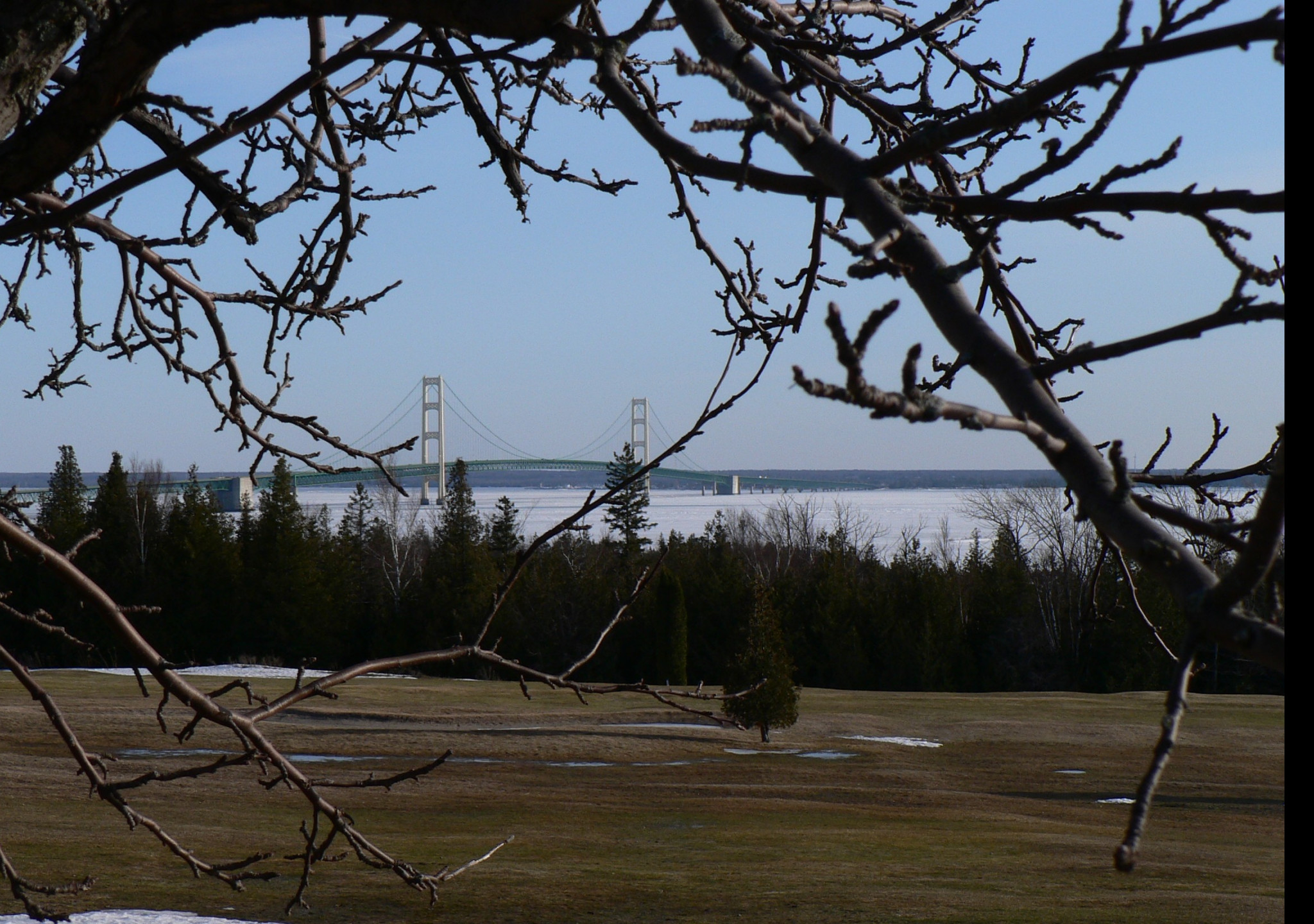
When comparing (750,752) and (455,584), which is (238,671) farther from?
(750,752)

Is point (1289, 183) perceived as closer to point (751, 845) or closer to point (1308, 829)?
point (1308, 829)

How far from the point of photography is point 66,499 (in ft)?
124

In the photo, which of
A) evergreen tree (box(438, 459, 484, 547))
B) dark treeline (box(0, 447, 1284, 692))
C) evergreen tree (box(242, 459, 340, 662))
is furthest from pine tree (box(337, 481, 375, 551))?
evergreen tree (box(438, 459, 484, 547))

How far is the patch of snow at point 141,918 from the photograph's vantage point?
8.43m

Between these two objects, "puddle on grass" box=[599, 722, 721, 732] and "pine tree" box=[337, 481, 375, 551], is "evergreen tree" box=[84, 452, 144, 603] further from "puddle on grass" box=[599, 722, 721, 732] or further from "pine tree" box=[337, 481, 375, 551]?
"puddle on grass" box=[599, 722, 721, 732]

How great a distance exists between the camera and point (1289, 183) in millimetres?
957

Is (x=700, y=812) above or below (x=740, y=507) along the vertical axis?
below

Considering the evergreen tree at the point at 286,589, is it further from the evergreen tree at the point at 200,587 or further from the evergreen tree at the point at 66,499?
the evergreen tree at the point at 66,499

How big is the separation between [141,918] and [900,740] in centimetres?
1740

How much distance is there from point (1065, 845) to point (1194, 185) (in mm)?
13605

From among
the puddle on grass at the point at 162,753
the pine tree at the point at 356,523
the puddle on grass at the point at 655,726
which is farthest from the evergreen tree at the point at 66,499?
the puddle on grass at the point at 655,726

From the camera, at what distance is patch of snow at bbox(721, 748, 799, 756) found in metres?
22.0

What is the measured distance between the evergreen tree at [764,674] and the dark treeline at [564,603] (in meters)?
8.02

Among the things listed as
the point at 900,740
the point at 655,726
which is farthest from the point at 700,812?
the point at 900,740
